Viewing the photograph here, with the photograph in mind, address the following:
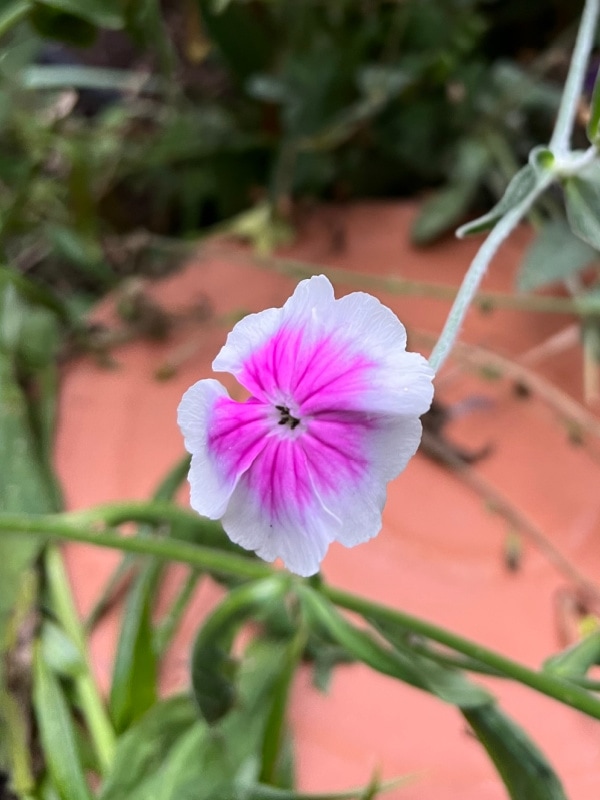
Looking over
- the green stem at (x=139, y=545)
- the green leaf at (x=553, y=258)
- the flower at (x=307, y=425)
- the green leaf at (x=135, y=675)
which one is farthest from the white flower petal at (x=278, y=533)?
the green leaf at (x=553, y=258)

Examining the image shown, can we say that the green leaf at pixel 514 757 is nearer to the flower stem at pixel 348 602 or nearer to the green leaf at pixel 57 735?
the flower stem at pixel 348 602

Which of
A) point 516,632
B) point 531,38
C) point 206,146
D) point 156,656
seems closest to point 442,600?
point 516,632

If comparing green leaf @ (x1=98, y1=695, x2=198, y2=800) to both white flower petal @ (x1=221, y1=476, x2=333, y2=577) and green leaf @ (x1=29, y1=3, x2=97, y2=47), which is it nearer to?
white flower petal @ (x1=221, y1=476, x2=333, y2=577)

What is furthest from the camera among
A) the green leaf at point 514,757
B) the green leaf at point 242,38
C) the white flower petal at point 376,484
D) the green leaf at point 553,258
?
the green leaf at point 242,38

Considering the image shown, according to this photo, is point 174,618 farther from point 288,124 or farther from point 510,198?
point 288,124

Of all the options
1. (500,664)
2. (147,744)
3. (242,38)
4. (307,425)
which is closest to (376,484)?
(307,425)

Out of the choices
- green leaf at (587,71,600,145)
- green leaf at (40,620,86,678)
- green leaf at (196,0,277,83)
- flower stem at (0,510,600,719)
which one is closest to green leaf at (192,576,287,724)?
flower stem at (0,510,600,719)
